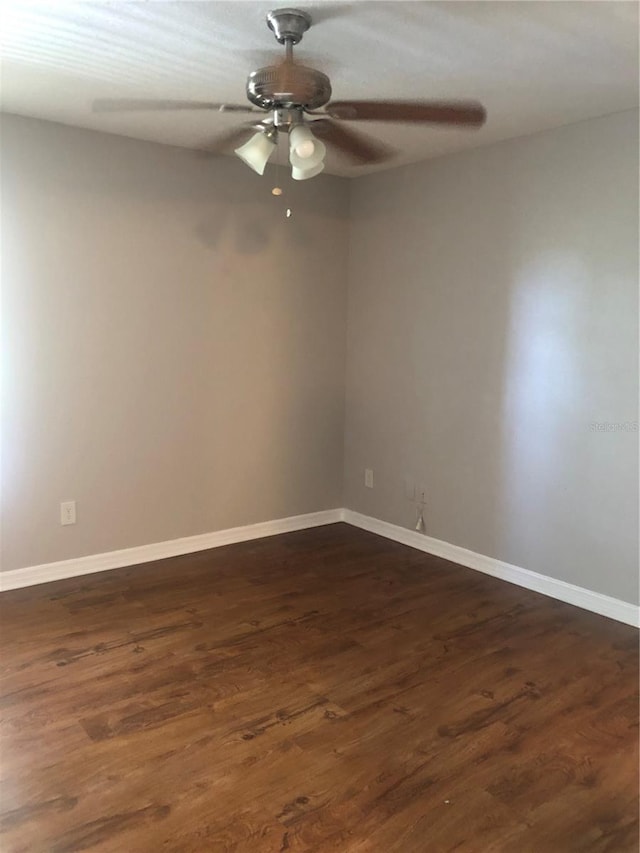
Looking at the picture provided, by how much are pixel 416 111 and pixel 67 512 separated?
2.58 metres

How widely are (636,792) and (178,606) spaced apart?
202 centimetres

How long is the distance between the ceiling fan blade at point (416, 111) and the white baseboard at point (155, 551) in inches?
100

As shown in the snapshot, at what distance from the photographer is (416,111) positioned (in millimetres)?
2092

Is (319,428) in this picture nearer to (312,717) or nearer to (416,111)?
(312,717)

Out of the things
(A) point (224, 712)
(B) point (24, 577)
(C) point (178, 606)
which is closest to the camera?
(A) point (224, 712)

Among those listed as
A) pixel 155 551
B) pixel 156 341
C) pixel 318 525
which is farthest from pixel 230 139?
pixel 318 525

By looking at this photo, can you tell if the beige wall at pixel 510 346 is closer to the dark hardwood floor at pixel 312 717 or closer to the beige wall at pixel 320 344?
the beige wall at pixel 320 344

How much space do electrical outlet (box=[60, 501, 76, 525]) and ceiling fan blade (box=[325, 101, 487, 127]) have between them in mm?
2354

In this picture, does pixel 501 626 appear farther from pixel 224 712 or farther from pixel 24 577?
pixel 24 577

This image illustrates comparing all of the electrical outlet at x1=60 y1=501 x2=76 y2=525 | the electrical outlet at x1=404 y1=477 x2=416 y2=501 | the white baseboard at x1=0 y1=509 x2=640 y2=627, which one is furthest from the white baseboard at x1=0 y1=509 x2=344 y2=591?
the electrical outlet at x1=404 y1=477 x2=416 y2=501

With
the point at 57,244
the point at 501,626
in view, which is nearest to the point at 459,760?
the point at 501,626

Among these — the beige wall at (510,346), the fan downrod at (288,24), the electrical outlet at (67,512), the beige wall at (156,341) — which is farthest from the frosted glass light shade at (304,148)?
the electrical outlet at (67,512)

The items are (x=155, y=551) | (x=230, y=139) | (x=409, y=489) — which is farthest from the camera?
(x=409, y=489)

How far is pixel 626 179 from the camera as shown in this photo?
3.02 meters
